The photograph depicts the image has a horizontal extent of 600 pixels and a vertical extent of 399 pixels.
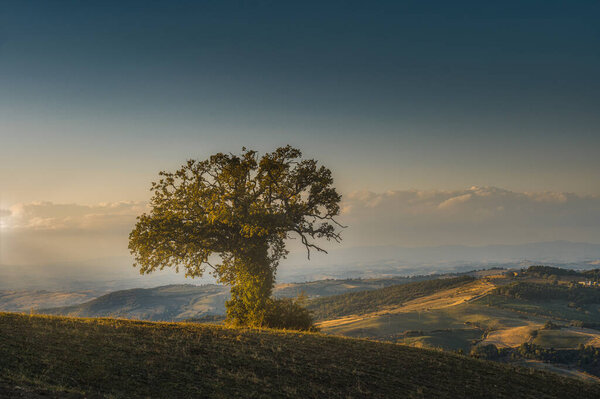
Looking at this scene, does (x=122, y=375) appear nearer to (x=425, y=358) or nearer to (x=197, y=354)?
(x=197, y=354)

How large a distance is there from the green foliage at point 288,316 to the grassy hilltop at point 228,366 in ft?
23.6

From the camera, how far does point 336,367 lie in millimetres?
18656

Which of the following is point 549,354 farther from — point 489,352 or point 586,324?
point 586,324

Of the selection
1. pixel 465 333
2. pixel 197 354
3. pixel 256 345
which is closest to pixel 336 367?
pixel 256 345

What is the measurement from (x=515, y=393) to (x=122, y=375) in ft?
57.5

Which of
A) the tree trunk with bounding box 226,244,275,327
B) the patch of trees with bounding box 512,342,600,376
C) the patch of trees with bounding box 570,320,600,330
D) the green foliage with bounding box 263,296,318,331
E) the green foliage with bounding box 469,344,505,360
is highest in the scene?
the tree trunk with bounding box 226,244,275,327

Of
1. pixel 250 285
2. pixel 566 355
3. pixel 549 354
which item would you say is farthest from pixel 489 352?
pixel 250 285

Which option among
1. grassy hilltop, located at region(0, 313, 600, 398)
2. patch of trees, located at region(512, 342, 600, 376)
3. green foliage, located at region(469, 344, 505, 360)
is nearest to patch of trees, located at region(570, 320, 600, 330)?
patch of trees, located at region(512, 342, 600, 376)

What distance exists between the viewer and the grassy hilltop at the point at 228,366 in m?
13.1

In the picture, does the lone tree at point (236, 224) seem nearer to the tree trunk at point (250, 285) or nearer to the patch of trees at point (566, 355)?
the tree trunk at point (250, 285)

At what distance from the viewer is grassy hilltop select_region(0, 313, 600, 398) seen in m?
13.1

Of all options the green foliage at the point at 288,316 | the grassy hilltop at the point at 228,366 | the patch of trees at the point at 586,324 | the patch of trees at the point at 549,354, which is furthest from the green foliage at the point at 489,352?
the grassy hilltop at the point at 228,366

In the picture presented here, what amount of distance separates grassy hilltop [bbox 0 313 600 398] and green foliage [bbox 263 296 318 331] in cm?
720

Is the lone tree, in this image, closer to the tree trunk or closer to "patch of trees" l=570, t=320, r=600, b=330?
the tree trunk
